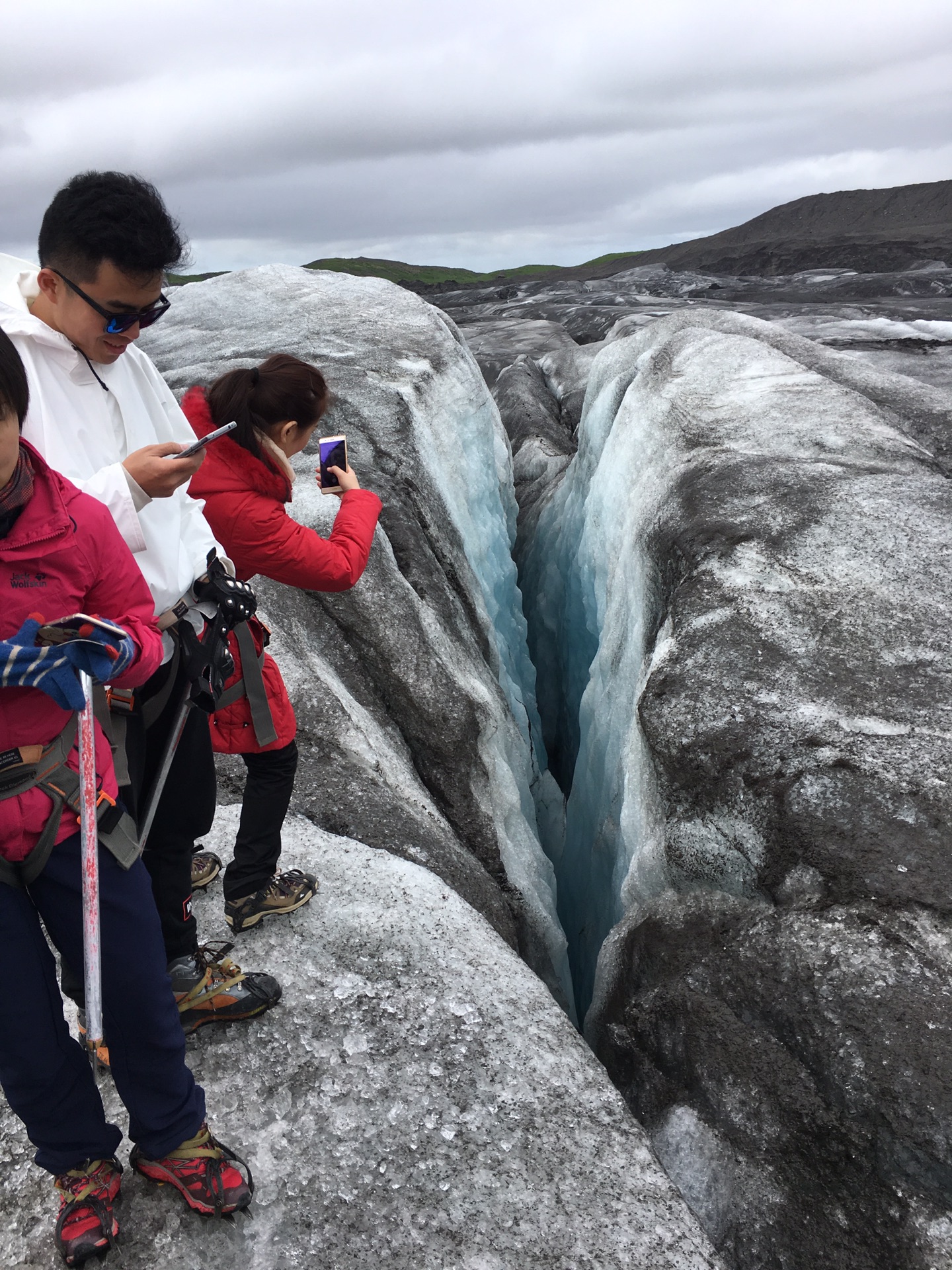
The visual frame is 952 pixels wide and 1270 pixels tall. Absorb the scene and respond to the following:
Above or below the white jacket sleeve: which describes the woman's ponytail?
above

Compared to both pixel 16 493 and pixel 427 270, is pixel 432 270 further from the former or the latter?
pixel 16 493

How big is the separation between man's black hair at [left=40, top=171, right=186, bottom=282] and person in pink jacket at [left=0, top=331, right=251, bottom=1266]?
526 millimetres

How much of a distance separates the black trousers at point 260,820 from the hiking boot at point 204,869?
0.26 metres

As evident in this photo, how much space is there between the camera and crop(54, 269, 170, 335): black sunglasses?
186 cm

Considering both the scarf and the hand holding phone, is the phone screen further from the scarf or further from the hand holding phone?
the scarf

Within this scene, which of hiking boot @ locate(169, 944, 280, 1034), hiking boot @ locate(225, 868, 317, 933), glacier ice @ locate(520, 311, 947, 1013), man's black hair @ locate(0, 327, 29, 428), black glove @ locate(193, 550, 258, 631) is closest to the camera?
man's black hair @ locate(0, 327, 29, 428)

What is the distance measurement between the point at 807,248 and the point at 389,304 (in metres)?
38.2

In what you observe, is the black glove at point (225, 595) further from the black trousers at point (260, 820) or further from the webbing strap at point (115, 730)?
the black trousers at point (260, 820)

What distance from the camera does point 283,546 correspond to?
8.08 ft

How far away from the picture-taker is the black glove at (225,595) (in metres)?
2.16

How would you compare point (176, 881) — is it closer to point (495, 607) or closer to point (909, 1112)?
point (909, 1112)

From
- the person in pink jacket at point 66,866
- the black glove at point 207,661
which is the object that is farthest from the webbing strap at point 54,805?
the black glove at point 207,661

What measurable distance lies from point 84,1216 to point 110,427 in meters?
1.77

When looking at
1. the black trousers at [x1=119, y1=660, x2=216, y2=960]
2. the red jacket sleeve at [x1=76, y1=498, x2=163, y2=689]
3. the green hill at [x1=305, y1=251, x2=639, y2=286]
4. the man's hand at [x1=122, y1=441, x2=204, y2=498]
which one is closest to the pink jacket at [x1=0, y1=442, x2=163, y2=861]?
the red jacket sleeve at [x1=76, y1=498, x2=163, y2=689]
